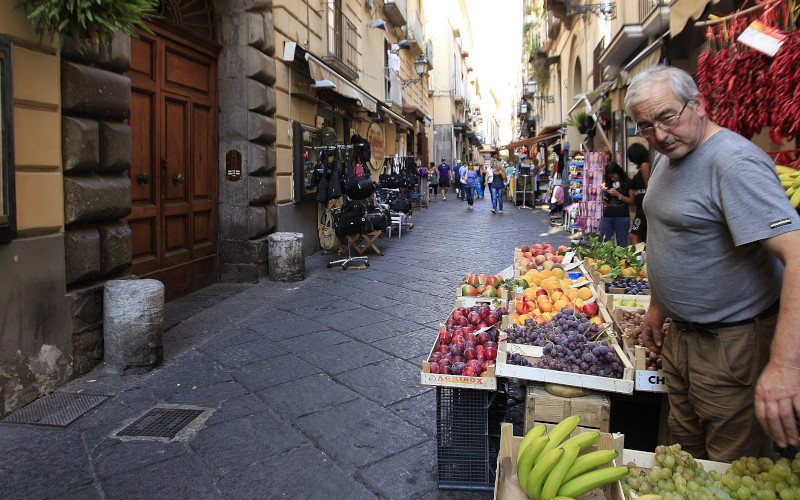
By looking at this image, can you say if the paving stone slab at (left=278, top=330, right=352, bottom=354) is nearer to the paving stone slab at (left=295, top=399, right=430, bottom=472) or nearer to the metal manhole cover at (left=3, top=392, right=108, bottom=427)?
the paving stone slab at (left=295, top=399, right=430, bottom=472)

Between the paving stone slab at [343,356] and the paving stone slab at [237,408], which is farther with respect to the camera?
the paving stone slab at [343,356]

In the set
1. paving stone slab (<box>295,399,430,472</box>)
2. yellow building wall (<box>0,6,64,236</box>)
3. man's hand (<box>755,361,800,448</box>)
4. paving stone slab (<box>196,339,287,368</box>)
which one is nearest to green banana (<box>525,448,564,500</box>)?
man's hand (<box>755,361,800,448</box>)

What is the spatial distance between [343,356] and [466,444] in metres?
2.07

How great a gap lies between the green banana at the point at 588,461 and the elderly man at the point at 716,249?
0.42m

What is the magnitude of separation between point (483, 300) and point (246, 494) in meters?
2.00

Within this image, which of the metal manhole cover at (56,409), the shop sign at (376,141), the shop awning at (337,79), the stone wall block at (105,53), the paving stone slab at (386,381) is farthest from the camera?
the shop sign at (376,141)

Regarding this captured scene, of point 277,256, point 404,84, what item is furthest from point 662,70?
point 404,84

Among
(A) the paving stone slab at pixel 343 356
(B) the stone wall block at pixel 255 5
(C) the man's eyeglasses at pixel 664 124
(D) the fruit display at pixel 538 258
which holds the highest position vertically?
(B) the stone wall block at pixel 255 5

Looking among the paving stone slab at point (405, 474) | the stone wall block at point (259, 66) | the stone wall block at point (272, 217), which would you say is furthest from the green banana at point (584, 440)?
the stone wall block at point (259, 66)

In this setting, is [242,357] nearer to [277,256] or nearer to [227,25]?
[277,256]

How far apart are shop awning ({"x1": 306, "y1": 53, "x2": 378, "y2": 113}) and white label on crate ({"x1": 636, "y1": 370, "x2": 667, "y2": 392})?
737 cm

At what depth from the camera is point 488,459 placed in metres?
2.80

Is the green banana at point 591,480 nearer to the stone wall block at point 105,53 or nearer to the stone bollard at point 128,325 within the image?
the stone bollard at point 128,325

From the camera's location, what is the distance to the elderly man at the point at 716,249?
1854 millimetres
